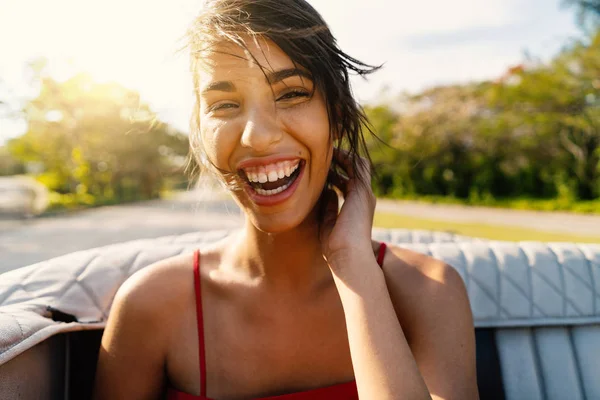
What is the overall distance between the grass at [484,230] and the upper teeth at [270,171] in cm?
831

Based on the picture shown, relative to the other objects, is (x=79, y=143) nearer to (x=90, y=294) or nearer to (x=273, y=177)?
(x=90, y=294)

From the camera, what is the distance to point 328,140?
144 centimetres

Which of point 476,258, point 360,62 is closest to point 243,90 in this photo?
point 360,62

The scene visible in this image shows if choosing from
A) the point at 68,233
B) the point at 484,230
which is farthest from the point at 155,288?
the point at 68,233

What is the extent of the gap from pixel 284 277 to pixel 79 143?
2437cm

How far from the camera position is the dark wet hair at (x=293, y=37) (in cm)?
136

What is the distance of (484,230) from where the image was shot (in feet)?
35.1

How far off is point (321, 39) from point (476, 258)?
1225mm

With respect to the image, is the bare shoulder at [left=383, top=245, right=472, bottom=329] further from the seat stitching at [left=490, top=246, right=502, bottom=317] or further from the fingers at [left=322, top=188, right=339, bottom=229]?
the seat stitching at [left=490, top=246, right=502, bottom=317]

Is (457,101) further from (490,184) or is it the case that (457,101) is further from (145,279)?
(145,279)

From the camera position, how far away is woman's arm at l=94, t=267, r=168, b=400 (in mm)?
1501

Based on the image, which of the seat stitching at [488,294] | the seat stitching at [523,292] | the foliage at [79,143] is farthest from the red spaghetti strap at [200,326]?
the foliage at [79,143]

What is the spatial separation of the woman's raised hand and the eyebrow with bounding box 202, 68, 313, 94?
368 mm

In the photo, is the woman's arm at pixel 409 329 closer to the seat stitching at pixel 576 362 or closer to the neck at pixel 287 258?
the neck at pixel 287 258
